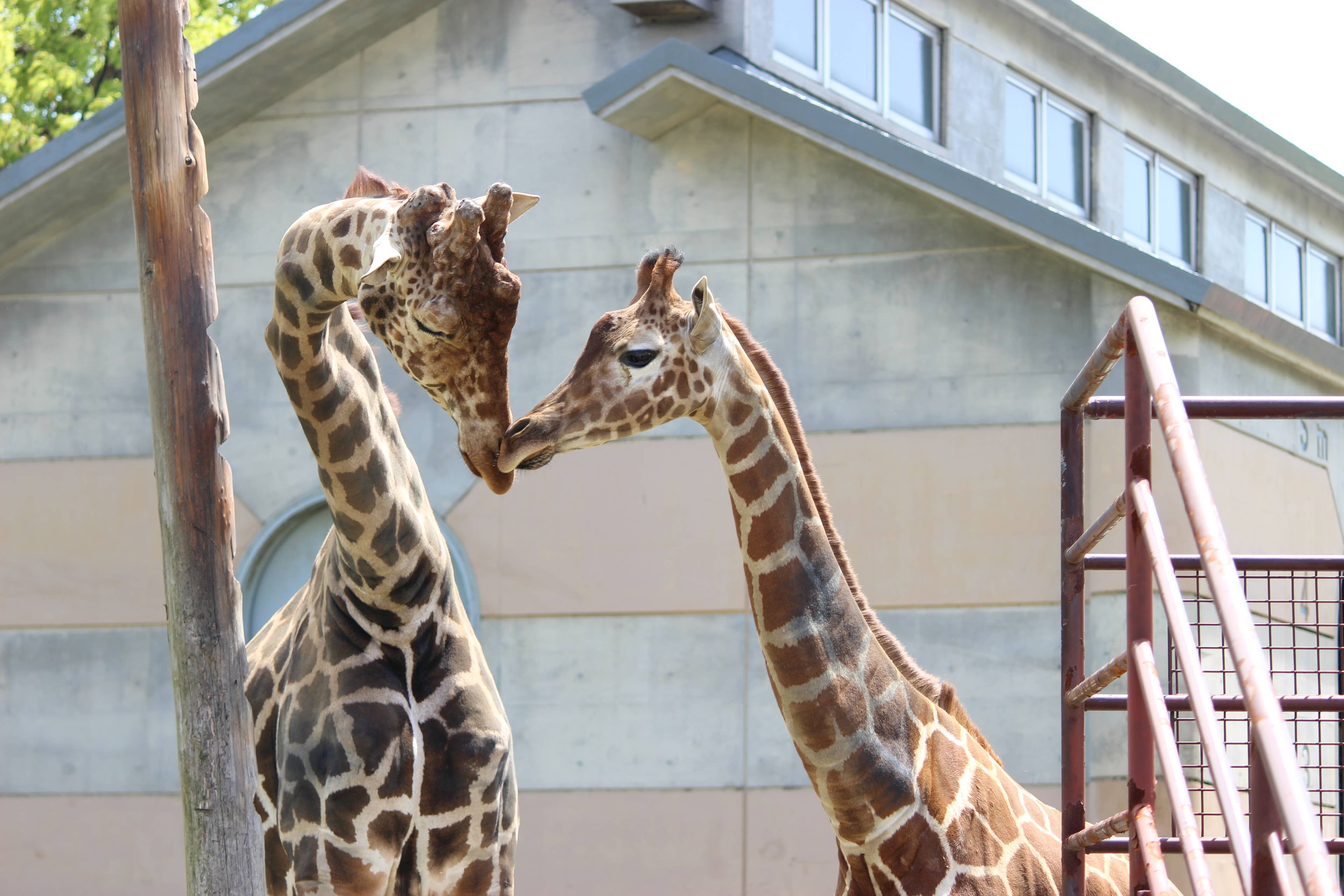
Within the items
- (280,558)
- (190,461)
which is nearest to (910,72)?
(280,558)

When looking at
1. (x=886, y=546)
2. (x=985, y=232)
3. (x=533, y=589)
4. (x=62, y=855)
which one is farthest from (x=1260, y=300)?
(x=62, y=855)

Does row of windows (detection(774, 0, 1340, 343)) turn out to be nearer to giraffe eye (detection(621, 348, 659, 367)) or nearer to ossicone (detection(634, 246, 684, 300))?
ossicone (detection(634, 246, 684, 300))

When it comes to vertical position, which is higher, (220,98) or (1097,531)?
(220,98)

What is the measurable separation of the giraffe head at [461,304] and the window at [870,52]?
7.58m

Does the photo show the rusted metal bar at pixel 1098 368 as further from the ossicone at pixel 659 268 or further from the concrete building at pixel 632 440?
the concrete building at pixel 632 440

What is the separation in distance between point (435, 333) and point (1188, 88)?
11.9 metres

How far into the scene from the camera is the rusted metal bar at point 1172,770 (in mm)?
2836

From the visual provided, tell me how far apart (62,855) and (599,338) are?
828cm

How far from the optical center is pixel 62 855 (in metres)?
11.4

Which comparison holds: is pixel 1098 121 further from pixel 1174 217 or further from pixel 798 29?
pixel 798 29

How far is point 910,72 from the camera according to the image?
13.3 meters

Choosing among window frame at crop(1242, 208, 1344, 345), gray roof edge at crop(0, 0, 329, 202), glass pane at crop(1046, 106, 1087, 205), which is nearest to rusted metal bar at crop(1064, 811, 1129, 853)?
gray roof edge at crop(0, 0, 329, 202)

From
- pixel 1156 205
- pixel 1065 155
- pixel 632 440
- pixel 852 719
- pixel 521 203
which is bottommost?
pixel 852 719

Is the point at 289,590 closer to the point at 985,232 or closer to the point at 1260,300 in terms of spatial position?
the point at 985,232
